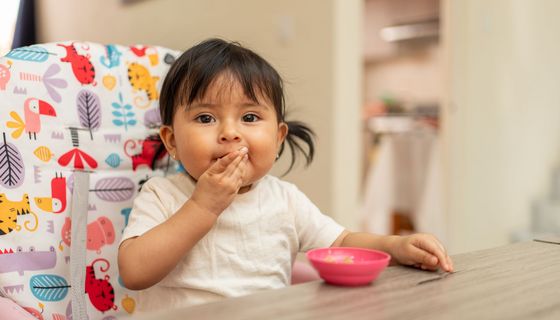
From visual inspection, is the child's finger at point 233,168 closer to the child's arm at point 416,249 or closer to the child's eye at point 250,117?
the child's eye at point 250,117

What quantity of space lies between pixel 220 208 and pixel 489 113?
94.0 inches

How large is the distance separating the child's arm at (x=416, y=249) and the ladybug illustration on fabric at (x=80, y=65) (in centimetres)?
68

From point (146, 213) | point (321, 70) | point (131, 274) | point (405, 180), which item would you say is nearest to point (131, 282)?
point (131, 274)

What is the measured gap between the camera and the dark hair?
3.11 feet

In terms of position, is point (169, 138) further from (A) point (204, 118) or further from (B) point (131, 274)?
(B) point (131, 274)

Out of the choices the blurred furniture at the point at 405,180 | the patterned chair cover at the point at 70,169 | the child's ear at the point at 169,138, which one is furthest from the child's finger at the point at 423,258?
the blurred furniture at the point at 405,180

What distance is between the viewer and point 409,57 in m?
6.27

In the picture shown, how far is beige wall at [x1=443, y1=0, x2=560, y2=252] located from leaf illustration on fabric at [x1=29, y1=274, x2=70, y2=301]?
2.22 metres

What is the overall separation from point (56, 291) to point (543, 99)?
9.87 feet

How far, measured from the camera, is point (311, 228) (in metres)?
1.05

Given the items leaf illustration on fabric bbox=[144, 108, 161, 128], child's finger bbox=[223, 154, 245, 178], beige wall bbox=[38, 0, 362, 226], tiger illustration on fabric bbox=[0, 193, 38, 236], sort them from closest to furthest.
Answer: child's finger bbox=[223, 154, 245, 178]
tiger illustration on fabric bbox=[0, 193, 38, 236]
leaf illustration on fabric bbox=[144, 108, 161, 128]
beige wall bbox=[38, 0, 362, 226]

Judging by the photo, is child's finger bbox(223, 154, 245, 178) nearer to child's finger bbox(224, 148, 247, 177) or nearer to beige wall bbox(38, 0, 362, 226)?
child's finger bbox(224, 148, 247, 177)

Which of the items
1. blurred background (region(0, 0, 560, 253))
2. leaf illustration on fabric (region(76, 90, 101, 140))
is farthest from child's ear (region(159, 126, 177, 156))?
blurred background (region(0, 0, 560, 253))

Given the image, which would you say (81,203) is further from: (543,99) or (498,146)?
(543,99)
